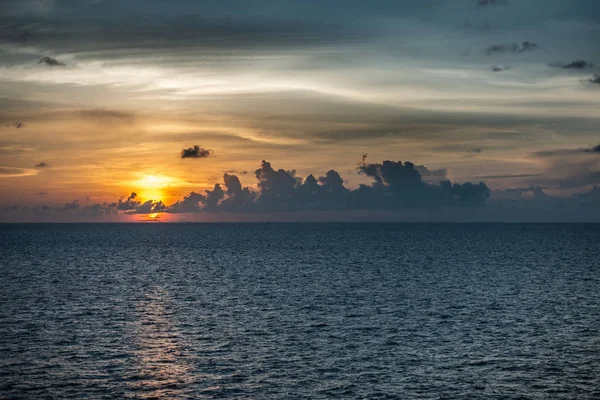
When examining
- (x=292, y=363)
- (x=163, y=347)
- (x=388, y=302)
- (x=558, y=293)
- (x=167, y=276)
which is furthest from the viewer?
(x=167, y=276)

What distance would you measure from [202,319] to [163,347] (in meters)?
14.9

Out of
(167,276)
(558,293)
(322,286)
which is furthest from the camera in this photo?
(167,276)

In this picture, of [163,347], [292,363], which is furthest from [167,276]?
[292,363]

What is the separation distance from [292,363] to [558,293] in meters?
60.4

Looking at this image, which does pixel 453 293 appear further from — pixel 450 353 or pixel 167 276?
pixel 167 276

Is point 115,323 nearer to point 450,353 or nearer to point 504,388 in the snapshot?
point 450,353

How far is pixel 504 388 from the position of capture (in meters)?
47.2

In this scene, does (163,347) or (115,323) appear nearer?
(163,347)

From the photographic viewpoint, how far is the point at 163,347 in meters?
60.6

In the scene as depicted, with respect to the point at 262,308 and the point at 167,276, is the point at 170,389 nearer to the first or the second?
the point at 262,308

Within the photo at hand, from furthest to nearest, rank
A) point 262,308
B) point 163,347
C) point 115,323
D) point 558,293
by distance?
point 558,293 < point 262,308 < point 115,323 < point 163,347

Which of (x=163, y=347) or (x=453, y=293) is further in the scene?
(x=453, y=293)

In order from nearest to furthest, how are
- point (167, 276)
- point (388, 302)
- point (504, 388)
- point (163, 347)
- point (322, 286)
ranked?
point (504, 388) < point (163, 347) < point (388, 302) < point (322, 286) < point (167, 276)

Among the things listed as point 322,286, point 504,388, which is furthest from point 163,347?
point 322,286
